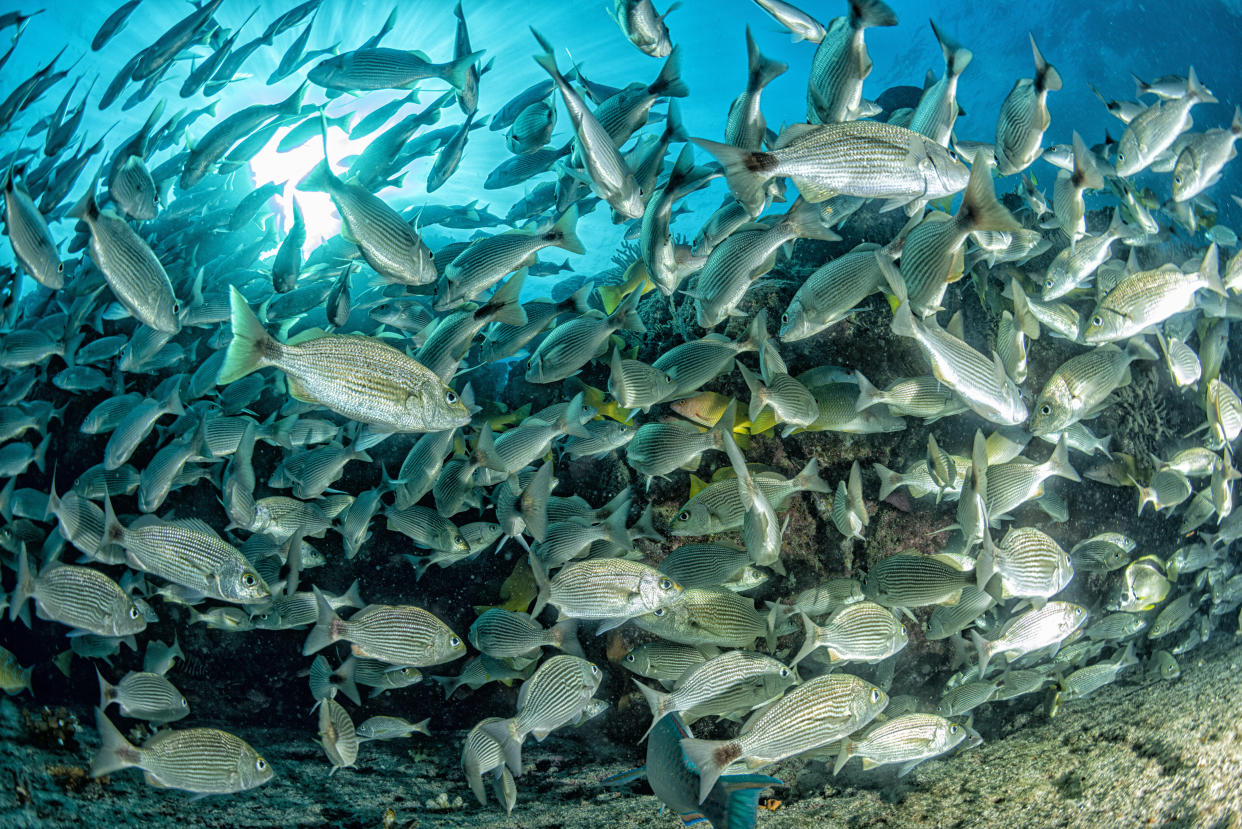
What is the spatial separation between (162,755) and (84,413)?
185 inches

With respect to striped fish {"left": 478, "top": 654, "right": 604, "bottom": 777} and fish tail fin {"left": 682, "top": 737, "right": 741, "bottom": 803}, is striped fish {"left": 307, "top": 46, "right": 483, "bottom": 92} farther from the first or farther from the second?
fish tail fin {"left": 682, "top": 737, "right": 741, "bottom": 803}

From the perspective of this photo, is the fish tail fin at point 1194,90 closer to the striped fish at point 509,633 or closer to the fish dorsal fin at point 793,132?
the fish dorsal fin at point 793,132

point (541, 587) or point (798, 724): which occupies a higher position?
point (541, 587)

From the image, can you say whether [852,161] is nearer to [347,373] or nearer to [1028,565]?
[347,373]

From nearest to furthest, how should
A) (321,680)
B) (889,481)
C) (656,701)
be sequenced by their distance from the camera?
(656,701)
(889,481)
(321,680)

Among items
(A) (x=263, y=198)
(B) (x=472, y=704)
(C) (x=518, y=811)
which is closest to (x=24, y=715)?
(B) (x=472, y=704)

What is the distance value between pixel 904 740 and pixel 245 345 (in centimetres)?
412

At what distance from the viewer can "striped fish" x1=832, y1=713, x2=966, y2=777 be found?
326 centimetres

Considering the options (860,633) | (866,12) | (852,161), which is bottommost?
(860,633)

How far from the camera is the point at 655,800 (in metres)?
4.31

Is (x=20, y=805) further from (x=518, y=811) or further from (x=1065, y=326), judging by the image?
(x=1065, y=326)

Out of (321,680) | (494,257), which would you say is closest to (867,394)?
(494,257)

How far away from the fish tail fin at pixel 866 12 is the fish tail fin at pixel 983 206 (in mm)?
901

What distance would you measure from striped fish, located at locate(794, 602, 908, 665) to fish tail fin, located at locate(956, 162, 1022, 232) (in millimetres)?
2113
